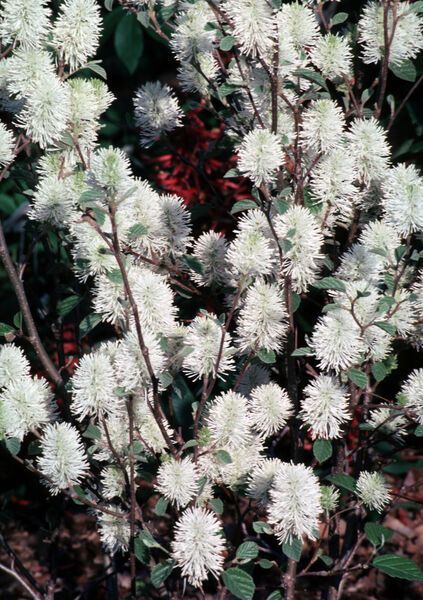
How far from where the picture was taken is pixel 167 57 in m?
4.55

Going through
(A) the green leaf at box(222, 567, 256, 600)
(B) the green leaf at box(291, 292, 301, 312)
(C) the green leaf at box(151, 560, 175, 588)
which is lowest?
(C) the green leaf at box(151, 560, 175, 588)

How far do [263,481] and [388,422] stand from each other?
371 mm

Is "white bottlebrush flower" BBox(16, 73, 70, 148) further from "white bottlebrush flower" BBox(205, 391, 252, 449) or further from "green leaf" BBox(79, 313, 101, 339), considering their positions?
"white bottlebrush flower" BBox(205, 391, 252, 449)

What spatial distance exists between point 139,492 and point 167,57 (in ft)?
9.98

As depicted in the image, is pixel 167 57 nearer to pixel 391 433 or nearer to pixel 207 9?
pixel 207 9

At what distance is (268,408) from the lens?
1812mm

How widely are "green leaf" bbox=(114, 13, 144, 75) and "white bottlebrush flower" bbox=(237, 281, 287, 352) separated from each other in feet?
5.71

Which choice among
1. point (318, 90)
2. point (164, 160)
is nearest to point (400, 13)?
point (318, 90)

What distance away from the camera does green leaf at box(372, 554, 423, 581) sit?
1858 mm

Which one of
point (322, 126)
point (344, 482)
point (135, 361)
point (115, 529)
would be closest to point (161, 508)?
point (115, 529)

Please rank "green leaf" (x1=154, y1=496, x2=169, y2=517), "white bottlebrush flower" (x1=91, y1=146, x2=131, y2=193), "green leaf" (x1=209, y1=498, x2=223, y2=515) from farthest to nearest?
1. "green leaf" (x1=209, y1=498, x2=223, y2=515)
2. "green leaf" (x1=154, y1=496, x2=169, y2=517)
3. "white bottlebrush flower" (x1=91, y1=146, x2=131, y2=193)

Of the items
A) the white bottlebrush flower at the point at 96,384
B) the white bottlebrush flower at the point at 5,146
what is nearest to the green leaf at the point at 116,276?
the white bottlebrush flower at the point at 96,384

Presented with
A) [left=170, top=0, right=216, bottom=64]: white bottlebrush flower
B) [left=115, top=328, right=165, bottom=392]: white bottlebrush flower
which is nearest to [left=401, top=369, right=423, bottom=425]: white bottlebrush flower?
[left=115, top=328, right=165, bottom=392]: white bottlebrush flower

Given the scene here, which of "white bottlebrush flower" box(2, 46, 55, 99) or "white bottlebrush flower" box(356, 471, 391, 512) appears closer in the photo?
A: "white bottlebrush flower" box(2, 46, 55, 99)
